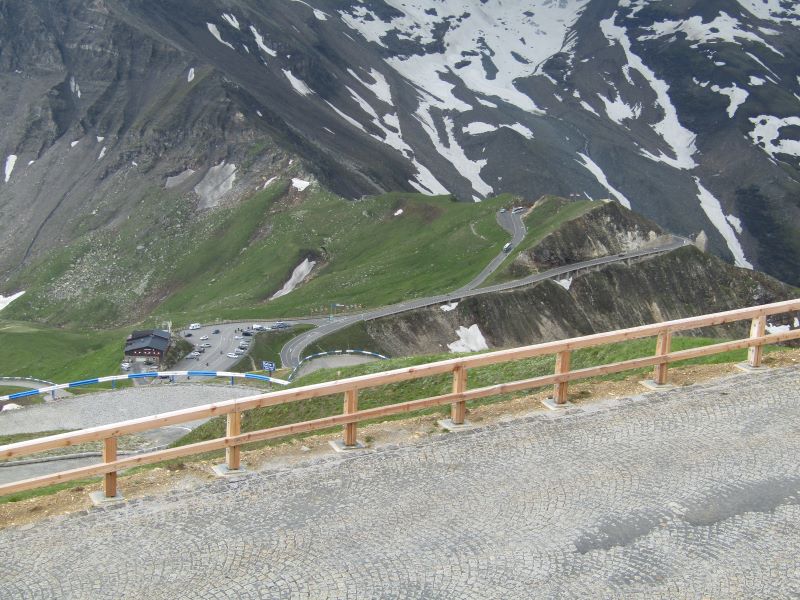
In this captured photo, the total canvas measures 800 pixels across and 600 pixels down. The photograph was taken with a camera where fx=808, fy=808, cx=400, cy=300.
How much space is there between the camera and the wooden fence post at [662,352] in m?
17.8

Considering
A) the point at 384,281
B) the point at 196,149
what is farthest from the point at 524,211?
the point at 196,149

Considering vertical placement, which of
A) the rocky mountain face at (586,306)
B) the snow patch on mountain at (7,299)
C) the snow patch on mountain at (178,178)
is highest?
the snow patch on mountain at (178,178)

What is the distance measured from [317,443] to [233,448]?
1929 mm

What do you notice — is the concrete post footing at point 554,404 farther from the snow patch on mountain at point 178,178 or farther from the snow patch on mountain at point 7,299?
the snow patch on mountain at point 178,178

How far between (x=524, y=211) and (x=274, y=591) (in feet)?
370

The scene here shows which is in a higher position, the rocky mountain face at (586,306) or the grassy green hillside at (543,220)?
the grassy green hillside at (543,220)

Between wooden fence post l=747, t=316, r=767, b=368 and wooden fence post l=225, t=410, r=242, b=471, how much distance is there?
11.9 m

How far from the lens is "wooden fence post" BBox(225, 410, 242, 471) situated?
1403cm

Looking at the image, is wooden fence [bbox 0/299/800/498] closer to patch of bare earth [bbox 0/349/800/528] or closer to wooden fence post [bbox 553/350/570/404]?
wooden fence post [bbox 553/350/570/404]

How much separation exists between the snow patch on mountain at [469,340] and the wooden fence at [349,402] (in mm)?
64905

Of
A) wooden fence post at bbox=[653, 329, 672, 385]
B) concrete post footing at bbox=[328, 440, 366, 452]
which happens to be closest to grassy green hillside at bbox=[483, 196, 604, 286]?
wooden fence post at bbox=[653, 329, 672, 385]

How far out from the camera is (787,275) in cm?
19938

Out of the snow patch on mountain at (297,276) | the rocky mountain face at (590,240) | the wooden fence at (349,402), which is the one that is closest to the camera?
the wooden fence at (349,402)

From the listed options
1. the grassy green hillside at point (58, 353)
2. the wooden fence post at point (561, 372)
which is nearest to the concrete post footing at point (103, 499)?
the wooden fence post at point (561, 372)
